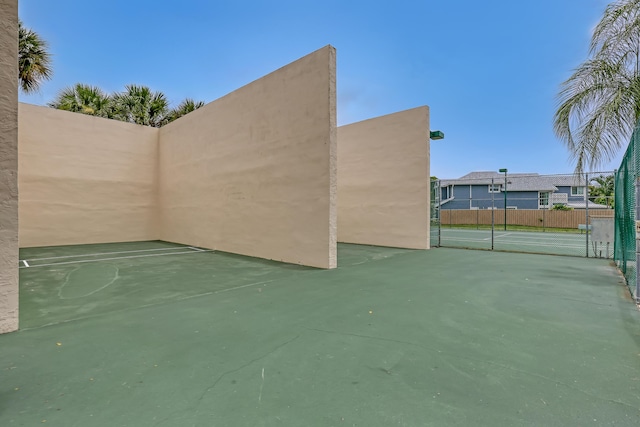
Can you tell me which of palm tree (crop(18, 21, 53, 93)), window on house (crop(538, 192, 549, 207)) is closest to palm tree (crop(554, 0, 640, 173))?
palm tree (crop(18, 21, 53, 93))

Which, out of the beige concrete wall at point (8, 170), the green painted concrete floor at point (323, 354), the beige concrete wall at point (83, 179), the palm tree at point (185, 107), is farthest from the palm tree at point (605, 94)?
the palm tree at point (185, 107)

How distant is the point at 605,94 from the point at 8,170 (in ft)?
28.4

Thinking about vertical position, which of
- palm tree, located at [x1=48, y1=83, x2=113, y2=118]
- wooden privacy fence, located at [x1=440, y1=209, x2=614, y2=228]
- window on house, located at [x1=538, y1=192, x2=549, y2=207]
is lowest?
wooden privacy fence, located at [x1=440, y1=209, x2=614, y2=228]

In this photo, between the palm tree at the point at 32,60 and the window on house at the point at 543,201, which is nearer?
the palm tree at the point at 32,60

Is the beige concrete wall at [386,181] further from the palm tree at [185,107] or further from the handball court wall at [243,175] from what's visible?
the palm tree at [185,107]

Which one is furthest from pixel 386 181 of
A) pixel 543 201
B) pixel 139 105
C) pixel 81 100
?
pixel 543 201

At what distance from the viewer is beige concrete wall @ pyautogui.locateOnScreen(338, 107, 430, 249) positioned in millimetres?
10031

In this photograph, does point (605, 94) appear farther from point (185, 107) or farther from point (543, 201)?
point (543, 201)

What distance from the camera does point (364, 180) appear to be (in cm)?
1138

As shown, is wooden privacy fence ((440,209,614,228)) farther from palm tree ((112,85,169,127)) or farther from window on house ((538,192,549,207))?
palm tree ((112,85,169,127))

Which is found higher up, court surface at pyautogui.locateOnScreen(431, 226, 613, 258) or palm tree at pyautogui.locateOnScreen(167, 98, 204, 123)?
palm tree at pyautogui.locateOnScreen(167, 98, 204, 123)

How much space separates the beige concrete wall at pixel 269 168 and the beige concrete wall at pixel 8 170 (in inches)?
187

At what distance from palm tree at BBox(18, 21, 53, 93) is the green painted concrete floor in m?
9.50

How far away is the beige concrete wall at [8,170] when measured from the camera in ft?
9.86
